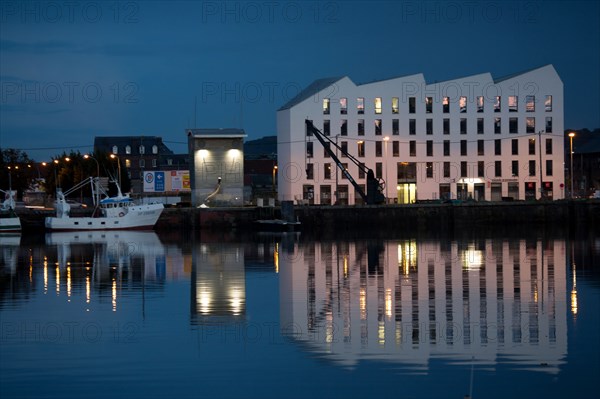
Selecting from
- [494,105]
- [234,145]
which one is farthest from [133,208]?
[494,105]

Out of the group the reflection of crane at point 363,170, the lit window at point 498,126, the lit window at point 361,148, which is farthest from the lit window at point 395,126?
the lit window at point 498,126

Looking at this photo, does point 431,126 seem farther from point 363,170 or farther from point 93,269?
point 93,269

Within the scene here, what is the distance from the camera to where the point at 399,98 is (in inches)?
3327

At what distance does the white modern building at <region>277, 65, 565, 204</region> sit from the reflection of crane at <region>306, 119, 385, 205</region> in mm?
2058

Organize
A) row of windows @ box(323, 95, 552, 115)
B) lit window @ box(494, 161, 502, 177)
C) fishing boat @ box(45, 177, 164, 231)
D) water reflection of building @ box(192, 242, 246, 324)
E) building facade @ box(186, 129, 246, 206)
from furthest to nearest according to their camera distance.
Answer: lit window @ box(494, 161, 502, 177), row of windows @ box(323, 95, 552, 115), building facade @ box(186, 129, 246, 206), fishing boat @ box(45, 177, 164, 231), water reflection of building @ box(192, 242, 246, 324)

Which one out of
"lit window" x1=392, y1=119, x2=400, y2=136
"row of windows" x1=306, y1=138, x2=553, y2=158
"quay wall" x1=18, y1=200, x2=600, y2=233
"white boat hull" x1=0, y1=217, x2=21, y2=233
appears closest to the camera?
"white boat hull" x1=0, y1=217, x2=21, y2=233

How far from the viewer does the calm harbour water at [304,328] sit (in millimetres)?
14523

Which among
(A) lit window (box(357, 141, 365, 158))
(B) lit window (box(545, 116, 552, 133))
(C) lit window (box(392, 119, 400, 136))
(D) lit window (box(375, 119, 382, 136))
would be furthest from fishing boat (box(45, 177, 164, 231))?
(B) lit window (box(545, 116, 552, 133))

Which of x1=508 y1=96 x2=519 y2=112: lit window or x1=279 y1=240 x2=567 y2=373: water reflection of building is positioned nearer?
x1=279 y1=240 x2=567 y2=373: water reflection of building

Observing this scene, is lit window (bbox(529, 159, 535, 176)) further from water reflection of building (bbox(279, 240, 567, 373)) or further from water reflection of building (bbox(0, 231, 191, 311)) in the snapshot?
water reflection of building (bbox(279, 240, 567, 373))

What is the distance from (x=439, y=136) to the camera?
85.2 m

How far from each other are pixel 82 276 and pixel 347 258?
1141 cm

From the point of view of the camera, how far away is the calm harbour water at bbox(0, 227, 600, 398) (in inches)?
572

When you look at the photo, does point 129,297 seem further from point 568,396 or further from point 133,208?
point 133,208
